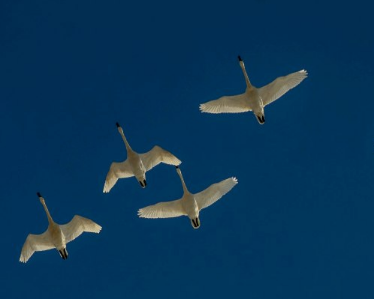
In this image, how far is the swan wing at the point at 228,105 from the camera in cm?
7162

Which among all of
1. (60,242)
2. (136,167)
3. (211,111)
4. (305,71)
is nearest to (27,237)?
(60,242)

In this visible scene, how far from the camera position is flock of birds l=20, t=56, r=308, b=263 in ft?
234

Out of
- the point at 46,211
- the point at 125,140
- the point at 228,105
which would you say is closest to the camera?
the point at 228,105

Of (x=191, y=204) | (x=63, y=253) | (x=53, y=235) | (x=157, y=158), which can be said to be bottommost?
(x=63, y=253)

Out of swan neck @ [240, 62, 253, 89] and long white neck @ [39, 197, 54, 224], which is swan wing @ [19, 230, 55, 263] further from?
swan neck @ [240, 62, 253, 89]

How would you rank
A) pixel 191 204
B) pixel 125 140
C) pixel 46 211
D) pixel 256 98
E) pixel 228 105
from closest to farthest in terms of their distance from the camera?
1. pixel 256 98
2. pixel 228 105
3. pixel 191 204
4. pixel 46 211
5. pixel 125 140

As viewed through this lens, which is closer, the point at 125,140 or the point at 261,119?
the point at 261,119

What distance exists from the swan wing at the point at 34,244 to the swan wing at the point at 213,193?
750 centimetres

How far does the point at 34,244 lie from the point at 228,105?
11.6 m

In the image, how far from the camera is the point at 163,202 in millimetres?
72500

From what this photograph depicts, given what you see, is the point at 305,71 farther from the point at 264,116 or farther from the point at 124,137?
the point at 124,137

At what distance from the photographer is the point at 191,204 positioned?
72.1m

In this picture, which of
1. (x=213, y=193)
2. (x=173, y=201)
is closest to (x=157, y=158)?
(x=173, y=201)

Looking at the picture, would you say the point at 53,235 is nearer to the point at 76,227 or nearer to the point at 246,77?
the point at 76,227
